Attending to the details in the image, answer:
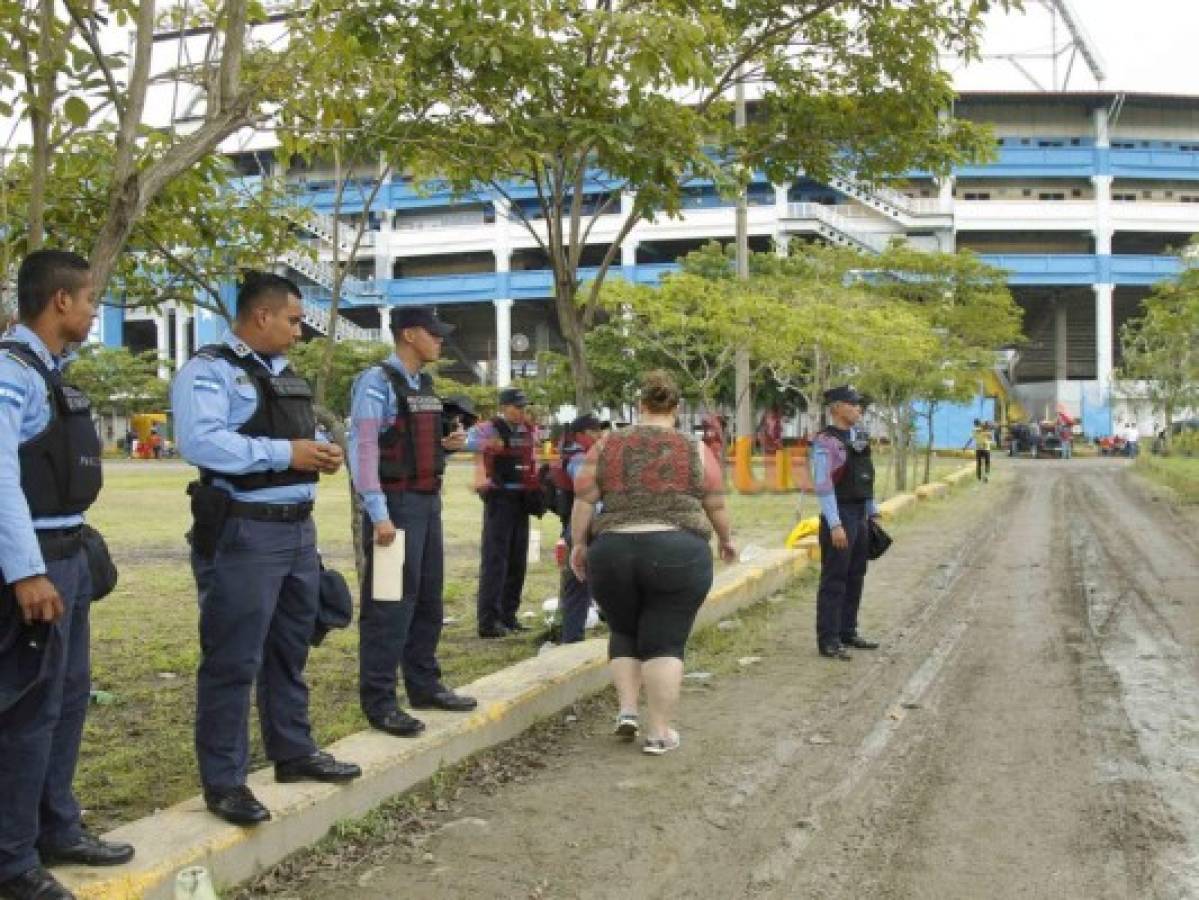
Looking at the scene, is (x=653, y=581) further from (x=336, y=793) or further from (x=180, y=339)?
(x=180, y=339)

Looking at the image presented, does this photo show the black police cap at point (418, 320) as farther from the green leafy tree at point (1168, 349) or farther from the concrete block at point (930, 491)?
the concrete block at point (930, 491)

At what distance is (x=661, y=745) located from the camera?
18.2ft

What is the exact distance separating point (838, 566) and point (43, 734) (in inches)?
218

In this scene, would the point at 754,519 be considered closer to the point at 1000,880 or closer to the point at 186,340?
the point at 1000,880

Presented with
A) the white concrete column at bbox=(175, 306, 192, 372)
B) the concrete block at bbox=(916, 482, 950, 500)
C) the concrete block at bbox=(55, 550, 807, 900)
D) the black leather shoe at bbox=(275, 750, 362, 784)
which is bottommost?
the concrete block at bbox=(916, 482, 950, 500)

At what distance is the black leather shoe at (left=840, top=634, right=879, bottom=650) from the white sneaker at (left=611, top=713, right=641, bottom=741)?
9.79 feet

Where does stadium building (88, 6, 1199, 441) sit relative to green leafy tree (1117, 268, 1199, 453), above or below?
above

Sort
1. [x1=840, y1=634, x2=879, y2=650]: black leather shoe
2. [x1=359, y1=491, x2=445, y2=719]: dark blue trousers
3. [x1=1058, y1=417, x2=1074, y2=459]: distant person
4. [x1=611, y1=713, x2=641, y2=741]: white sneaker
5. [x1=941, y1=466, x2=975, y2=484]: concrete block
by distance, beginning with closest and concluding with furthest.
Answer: [x1=359, y1=491, x2=445, y2=719]: dark blue trousers < [x1=611, y1=713, x2=641, y2=741]: white sneaker < [x1=840, y1=634, x2=879, y2=650]: black leather shoe < [x1=941, y1=466, x2=975, y2=484]: concrete block < [x1=1058, y1=417, x2=1074, y2=459]: distant person

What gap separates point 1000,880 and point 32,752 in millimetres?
3068

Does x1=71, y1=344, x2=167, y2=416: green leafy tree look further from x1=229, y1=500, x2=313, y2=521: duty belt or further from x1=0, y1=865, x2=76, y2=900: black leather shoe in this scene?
x1=0, y1=865, x2=76, y2=900: black leather shoe

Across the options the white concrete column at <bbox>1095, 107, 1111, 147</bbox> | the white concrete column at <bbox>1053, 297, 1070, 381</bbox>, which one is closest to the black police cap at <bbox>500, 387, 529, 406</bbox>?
the white concrete column at <bbox>1095, 107, 1111, 147</bbox>

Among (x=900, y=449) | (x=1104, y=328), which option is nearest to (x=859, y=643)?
(x=900, y=449)

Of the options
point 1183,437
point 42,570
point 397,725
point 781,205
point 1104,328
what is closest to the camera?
point 42,570

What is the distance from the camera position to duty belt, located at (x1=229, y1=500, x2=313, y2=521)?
384 cm
